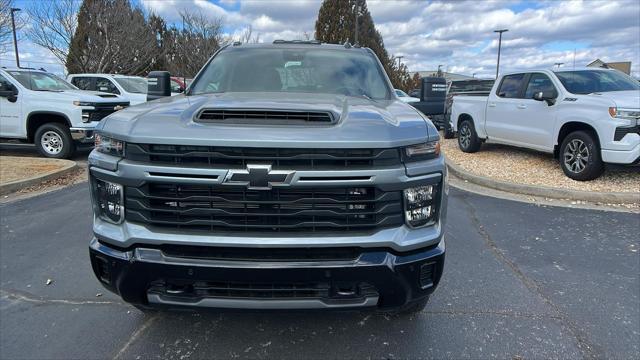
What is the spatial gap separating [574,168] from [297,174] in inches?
272

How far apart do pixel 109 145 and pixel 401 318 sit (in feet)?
7.36

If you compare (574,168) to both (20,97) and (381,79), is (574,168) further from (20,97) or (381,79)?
(20,97)

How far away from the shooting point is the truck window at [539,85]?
797 cm

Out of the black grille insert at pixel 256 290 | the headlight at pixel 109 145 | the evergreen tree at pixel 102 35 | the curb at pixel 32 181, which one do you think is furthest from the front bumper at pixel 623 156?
the evergreen tree at pixel 102 35

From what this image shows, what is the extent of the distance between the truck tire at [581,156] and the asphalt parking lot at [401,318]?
2584 millimetres

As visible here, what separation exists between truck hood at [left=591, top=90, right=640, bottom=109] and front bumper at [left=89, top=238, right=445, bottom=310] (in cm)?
593

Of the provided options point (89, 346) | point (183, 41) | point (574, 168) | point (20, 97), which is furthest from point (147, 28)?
point (89, 346)

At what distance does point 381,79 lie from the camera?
388cm

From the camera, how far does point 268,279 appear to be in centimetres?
222

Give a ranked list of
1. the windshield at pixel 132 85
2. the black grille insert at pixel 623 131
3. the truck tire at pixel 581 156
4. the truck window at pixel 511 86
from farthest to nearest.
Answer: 1. the windshield at pixel 132 85
2. the truck window at pixel 511 86
3. the truck tire at pixel 581 156
4. the black grille insert at pixel 623 131

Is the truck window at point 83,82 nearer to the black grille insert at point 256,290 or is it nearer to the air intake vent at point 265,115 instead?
the air intake vent at point 265,115

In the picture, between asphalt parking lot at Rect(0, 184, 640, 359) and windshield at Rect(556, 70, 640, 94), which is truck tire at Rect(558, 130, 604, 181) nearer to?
windshield at Rect(556, 70, 640, 94)

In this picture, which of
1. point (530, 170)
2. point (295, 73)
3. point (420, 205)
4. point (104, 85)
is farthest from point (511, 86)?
point (104, 85)

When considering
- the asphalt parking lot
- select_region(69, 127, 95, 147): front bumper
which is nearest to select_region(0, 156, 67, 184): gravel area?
select_region(69, 127, 95, 147): front bumper
